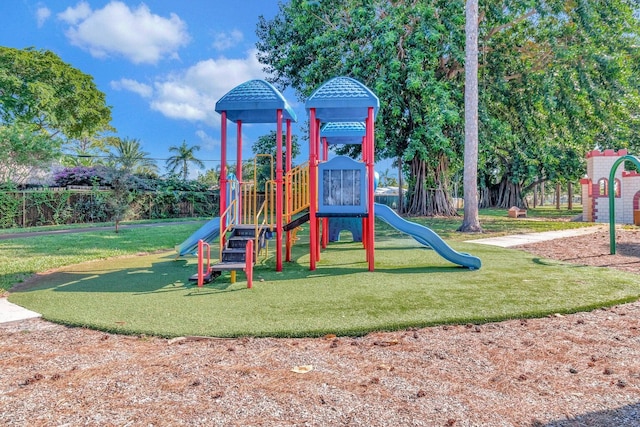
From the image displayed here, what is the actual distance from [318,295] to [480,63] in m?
17.2

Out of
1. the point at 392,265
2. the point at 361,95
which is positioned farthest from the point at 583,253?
the point at 361,95

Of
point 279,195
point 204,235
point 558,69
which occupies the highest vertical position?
point 558,69

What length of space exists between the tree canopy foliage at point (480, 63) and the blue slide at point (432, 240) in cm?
878

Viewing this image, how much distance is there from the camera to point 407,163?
2141 centimetres

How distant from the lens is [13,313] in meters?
4.66

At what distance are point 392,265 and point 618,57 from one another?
1520 centimetres

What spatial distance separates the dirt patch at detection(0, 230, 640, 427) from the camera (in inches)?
91.8

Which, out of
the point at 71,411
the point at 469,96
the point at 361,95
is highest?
the point at 469,96

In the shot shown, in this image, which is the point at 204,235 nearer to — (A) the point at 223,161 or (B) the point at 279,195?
(A) the point at 223,161

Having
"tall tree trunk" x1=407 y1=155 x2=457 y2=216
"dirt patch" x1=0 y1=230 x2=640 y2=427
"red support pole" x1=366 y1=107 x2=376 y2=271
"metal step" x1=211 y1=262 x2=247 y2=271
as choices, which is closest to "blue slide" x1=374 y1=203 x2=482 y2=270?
"red support pole" x1=366 y1=107 x2=376 y2=271

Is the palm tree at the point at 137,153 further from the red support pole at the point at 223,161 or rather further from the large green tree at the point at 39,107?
the red support pole at the point at 223,161

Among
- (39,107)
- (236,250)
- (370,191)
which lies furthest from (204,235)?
(39,107)

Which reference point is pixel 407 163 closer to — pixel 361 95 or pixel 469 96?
pixel 469 96

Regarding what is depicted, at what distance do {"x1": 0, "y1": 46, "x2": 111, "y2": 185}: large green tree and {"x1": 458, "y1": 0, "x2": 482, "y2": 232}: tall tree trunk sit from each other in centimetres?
2118
